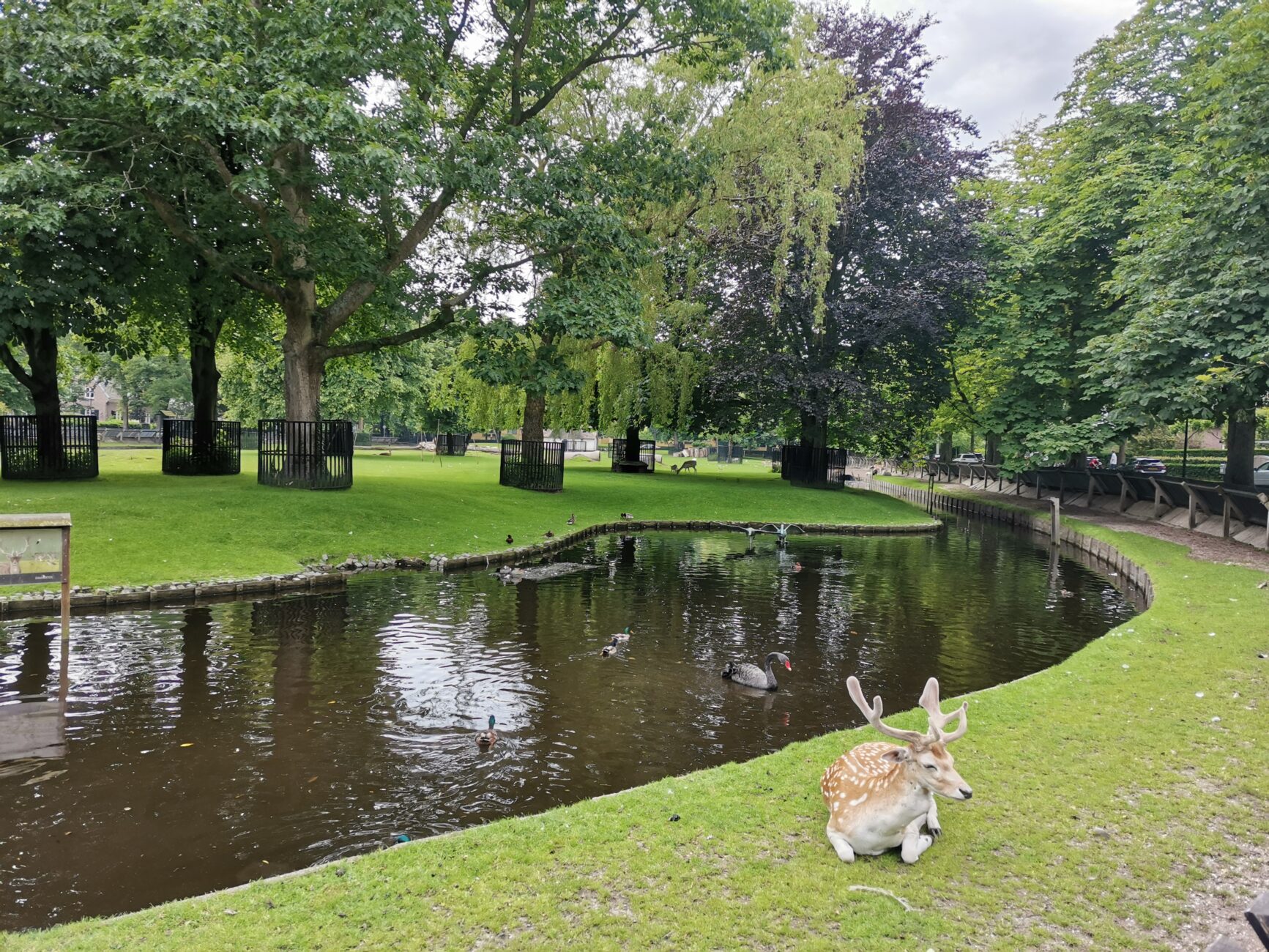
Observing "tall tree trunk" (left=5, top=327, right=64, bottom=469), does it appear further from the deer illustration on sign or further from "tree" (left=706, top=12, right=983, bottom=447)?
"tree" (left=706, top=12, right=983, bottom=447)

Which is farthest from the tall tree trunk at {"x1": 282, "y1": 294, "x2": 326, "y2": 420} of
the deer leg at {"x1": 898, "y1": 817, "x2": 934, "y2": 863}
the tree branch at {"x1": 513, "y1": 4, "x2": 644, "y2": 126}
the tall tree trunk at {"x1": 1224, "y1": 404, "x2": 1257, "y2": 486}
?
the tall tree trunk at {"x1": 1224, "y1": 404, "x2": 1257, "y2": 486}

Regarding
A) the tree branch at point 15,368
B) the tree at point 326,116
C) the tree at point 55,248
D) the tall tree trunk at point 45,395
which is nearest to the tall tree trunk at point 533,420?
the tree at point 326,116

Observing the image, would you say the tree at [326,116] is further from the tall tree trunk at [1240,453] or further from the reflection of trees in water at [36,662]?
the tall tree trunk at [1240,453]

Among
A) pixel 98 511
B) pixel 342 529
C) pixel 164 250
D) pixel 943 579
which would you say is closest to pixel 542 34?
pixel 164 250

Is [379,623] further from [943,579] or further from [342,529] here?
[943,579]

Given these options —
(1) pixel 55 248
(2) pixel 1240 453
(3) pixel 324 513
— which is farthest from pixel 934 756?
(2) pixel 1240 453

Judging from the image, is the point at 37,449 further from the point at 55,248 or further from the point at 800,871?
the point at 800,871

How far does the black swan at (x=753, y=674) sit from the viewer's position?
986 cm

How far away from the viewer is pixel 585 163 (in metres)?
22.8

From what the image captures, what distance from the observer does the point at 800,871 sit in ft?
16.4

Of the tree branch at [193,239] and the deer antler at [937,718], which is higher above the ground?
the tree branch at [193,239]

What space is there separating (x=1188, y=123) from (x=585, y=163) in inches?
842

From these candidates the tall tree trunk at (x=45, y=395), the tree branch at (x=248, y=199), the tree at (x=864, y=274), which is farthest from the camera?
the tree at (x=864, y=274)

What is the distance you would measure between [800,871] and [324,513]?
1723cm
